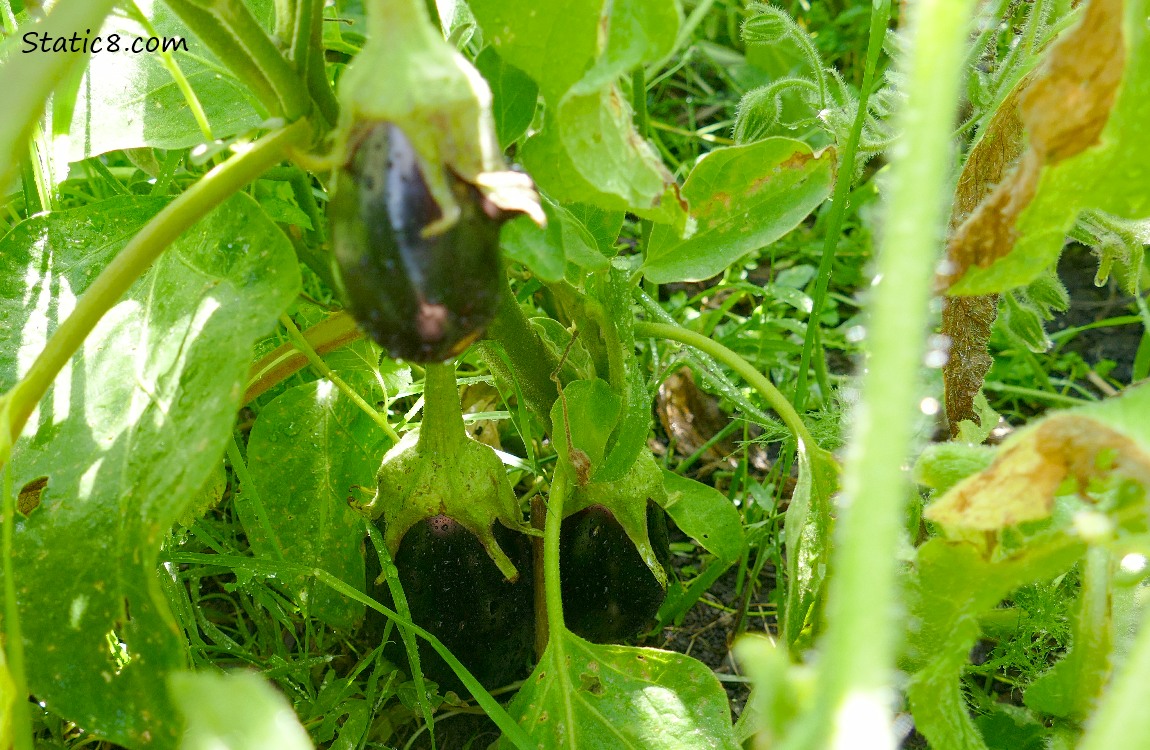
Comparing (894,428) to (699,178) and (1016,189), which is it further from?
(699,178)

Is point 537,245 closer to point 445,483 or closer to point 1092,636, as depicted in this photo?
point 445,483

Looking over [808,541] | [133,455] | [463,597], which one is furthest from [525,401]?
[133,455]

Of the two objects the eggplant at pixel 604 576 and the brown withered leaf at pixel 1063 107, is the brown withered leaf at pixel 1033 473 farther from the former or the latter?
the eggplant at pixel 604 576

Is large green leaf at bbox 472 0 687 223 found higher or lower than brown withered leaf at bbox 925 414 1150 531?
higher

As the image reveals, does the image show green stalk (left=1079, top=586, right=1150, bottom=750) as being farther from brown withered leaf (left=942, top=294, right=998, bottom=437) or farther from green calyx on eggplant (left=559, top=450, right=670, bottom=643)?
brown withered leaf (left=942, top=294, right=998, bottom=437)

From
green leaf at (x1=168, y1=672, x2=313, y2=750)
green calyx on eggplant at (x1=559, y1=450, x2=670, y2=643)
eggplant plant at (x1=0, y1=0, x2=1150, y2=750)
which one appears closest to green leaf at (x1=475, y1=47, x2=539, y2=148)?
eggplant plant at (x1=0, y1=0, x2=1150, y2=750)

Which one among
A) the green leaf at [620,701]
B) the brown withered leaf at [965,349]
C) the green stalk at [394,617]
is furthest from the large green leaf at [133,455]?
the brown withered leaf at [965,349]
